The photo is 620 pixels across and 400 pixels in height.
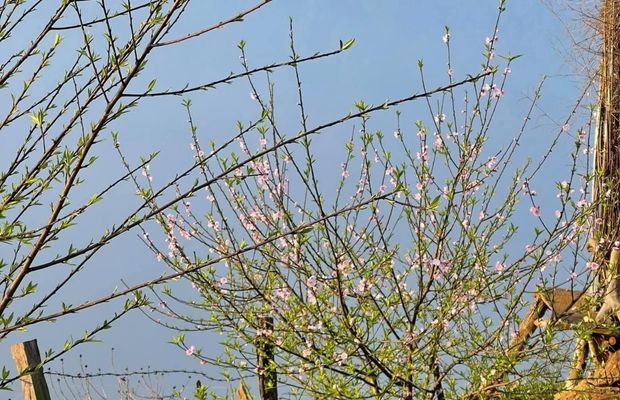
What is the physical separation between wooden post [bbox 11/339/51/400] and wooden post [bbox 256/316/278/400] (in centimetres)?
142

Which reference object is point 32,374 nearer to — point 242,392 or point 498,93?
point 242,392

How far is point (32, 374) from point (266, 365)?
5.32ft

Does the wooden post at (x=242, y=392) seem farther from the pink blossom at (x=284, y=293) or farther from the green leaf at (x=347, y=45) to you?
the green leaf at (x=347, y=45)

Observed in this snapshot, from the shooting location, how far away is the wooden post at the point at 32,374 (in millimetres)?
4727

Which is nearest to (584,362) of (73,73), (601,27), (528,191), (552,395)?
(552,395)

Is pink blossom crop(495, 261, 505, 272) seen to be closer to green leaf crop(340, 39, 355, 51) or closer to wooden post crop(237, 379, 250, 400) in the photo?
wooden post crop(237, 379, 250, 400)

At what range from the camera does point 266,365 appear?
5410mm

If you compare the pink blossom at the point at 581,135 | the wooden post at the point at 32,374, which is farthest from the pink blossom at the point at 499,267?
the wooden post at the point at 32,374

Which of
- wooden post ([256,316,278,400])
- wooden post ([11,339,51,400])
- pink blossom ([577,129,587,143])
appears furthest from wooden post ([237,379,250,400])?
pink blossom ([577,129,587,143])

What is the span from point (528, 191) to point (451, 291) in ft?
→ 2.88

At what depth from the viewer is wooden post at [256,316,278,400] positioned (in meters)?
5.07

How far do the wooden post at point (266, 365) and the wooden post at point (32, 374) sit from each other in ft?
4.66

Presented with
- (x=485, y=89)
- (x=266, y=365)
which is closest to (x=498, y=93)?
(x=485, y=89)

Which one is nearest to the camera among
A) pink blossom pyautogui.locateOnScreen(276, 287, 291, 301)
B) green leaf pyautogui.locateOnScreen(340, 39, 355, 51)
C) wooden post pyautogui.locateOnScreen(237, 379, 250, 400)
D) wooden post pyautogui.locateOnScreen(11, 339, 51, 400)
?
green leaf pyautogui.locateOnScreen(340, 39, 355, 51)
